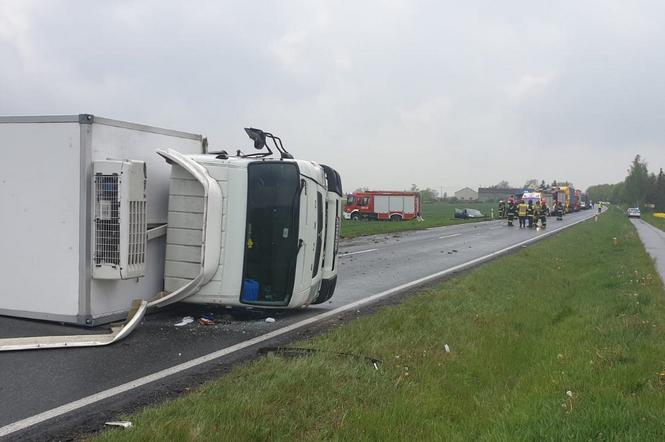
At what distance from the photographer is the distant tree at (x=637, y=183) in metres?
113

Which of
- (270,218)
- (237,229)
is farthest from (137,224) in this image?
(270,218)

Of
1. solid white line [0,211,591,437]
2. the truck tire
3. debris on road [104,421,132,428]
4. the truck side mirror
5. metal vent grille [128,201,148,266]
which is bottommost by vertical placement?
solid white line [0,211,591,437]

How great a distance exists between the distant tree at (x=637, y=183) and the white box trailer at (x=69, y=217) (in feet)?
398

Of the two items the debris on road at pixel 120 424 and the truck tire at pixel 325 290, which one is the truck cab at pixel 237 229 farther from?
the debris on road at pixel 120 424

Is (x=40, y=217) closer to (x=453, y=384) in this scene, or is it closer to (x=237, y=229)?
(x=237, y=229)

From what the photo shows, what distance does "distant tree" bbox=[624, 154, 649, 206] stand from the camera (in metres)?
113

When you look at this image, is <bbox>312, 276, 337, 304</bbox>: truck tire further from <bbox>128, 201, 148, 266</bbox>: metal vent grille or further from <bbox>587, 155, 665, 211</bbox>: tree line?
<bbox>587, 155, 665, 211</bbox>: tree line

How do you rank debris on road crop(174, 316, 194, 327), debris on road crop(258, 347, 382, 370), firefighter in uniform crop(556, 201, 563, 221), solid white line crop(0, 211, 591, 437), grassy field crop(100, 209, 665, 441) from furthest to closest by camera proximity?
firefighter in uniform crop(556, 201, 563, 221) < debris on road crop(174, 316, 194, 327) < debris on road crop(258, 347, 382, 370) < solid white line crop(0, 211, 591, 437) < grassy field crop(100, 209, 665, 441)

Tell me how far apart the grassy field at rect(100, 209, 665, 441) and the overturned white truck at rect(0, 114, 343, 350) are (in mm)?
1238

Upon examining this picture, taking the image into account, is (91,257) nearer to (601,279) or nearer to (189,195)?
(189,195)

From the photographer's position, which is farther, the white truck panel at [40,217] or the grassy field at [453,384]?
the white truck panel at [40,217]

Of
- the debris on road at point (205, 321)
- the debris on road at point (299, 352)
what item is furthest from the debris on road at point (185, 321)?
the debris on road at point (299, 352)

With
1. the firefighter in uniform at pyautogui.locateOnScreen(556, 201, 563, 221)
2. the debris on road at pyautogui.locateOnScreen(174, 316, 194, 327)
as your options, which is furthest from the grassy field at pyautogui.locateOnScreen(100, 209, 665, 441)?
the firefighter in uniform at pyautogui.locateOnScreen(556, 201, 563, 221)

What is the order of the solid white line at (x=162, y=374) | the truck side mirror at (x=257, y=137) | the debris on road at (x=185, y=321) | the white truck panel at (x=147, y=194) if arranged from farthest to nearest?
the truck side mirror at (x=257, y=137) → the debris on road at (x=185, y=321) → the white truck panel at (x=147, y=194) → the solid white line at (x=162, y=374)
